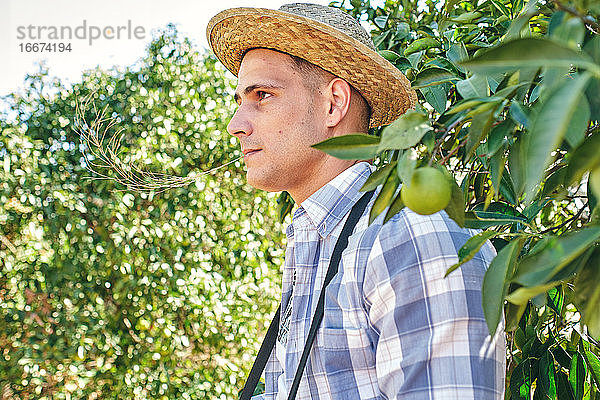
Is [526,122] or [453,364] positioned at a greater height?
[526,122]

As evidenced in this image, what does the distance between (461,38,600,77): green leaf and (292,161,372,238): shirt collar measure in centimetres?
78

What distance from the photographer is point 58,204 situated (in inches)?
118

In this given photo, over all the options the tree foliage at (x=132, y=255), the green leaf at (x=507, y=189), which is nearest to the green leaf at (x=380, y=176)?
the green leaf at (x=507, y=189)

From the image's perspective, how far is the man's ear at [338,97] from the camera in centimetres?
138

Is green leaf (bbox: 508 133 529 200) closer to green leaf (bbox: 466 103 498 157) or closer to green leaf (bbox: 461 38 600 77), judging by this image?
green leaf (bbox: 466 103 498 157)

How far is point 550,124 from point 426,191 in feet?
0.54

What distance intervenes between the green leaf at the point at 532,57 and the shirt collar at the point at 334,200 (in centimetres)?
78

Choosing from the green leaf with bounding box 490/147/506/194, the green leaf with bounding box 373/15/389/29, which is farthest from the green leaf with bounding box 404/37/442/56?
the green leaf with bounding box 490/147/506/194

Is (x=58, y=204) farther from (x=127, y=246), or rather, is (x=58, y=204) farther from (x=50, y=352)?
(x=50, y=352)

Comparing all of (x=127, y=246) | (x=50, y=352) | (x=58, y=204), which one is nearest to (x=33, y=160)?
(x=58, y=204)

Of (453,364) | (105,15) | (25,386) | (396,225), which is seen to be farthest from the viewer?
(105,15)

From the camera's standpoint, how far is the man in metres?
0.85

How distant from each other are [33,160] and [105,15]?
122 cm

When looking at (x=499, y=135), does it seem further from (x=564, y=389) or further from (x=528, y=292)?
(x=564, y=389)
